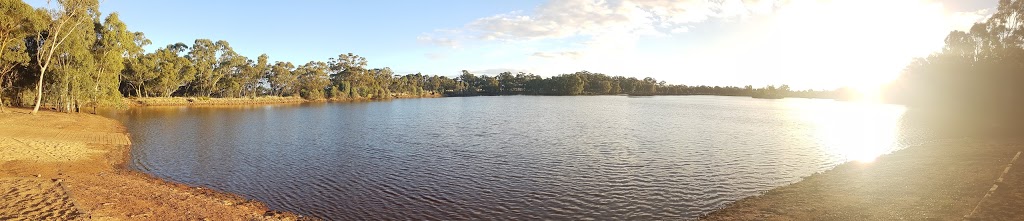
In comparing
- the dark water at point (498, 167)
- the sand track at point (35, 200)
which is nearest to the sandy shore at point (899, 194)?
the dark water at point (498, 167)

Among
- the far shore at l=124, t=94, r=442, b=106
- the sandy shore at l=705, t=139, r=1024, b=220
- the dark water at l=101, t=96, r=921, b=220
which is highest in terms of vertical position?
the far shore at l=124, t=94, r=442, b=106

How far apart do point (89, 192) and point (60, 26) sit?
148 feet

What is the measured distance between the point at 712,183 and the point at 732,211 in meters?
5.59

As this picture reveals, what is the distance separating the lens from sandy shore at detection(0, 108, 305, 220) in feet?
44.5

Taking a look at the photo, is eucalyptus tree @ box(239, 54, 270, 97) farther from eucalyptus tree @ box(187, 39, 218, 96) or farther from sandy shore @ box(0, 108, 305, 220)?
sandy shore @ box(0, 108, 305, 220)

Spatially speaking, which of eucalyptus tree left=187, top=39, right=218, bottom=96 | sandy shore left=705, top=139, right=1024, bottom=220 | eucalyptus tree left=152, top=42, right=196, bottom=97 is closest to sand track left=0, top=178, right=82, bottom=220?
sandy shore left=705, top=139, right=1024, bottom=220

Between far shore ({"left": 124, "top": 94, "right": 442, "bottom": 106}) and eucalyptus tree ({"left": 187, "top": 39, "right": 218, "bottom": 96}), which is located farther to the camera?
eucalyptus tree ({"left": 187, "top": 39, "right": 218, "bottom": 96})

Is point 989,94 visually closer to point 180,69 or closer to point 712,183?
point 712,183

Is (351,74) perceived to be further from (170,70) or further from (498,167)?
(498,167)

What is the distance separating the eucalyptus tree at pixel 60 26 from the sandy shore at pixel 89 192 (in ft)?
91.5

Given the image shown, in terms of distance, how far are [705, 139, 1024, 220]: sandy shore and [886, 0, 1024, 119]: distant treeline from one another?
159 ft

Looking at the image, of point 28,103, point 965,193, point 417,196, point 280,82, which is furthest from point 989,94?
point 280,82

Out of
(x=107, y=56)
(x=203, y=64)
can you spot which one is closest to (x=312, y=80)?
(x=203, y=64)

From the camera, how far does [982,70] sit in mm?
64250
